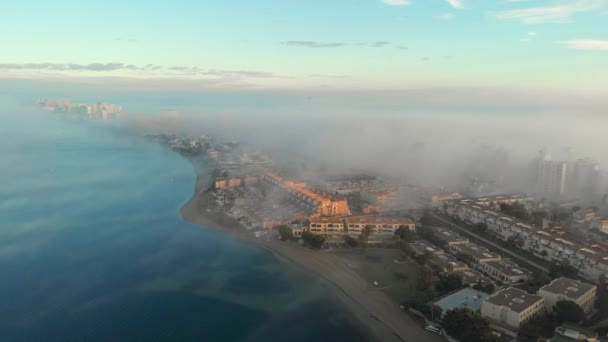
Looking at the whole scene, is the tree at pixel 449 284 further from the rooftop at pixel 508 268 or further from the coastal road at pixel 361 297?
the rooftop at pixel 508 268

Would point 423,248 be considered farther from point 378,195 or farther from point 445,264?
point 378,195

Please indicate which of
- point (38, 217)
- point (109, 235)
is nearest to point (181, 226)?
point (109, 235)

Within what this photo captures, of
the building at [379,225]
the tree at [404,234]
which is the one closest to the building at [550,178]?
the building at [379,225]

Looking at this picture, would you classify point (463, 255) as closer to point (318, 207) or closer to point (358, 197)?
point (318, 207)

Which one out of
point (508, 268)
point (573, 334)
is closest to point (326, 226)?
point (508, 268)

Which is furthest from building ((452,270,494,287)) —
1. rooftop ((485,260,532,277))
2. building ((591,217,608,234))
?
building ((591,217,608,234))

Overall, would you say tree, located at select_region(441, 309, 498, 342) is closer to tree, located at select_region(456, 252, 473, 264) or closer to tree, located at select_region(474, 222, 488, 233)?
tree, located at select_region(456, 252, 473, 264)
